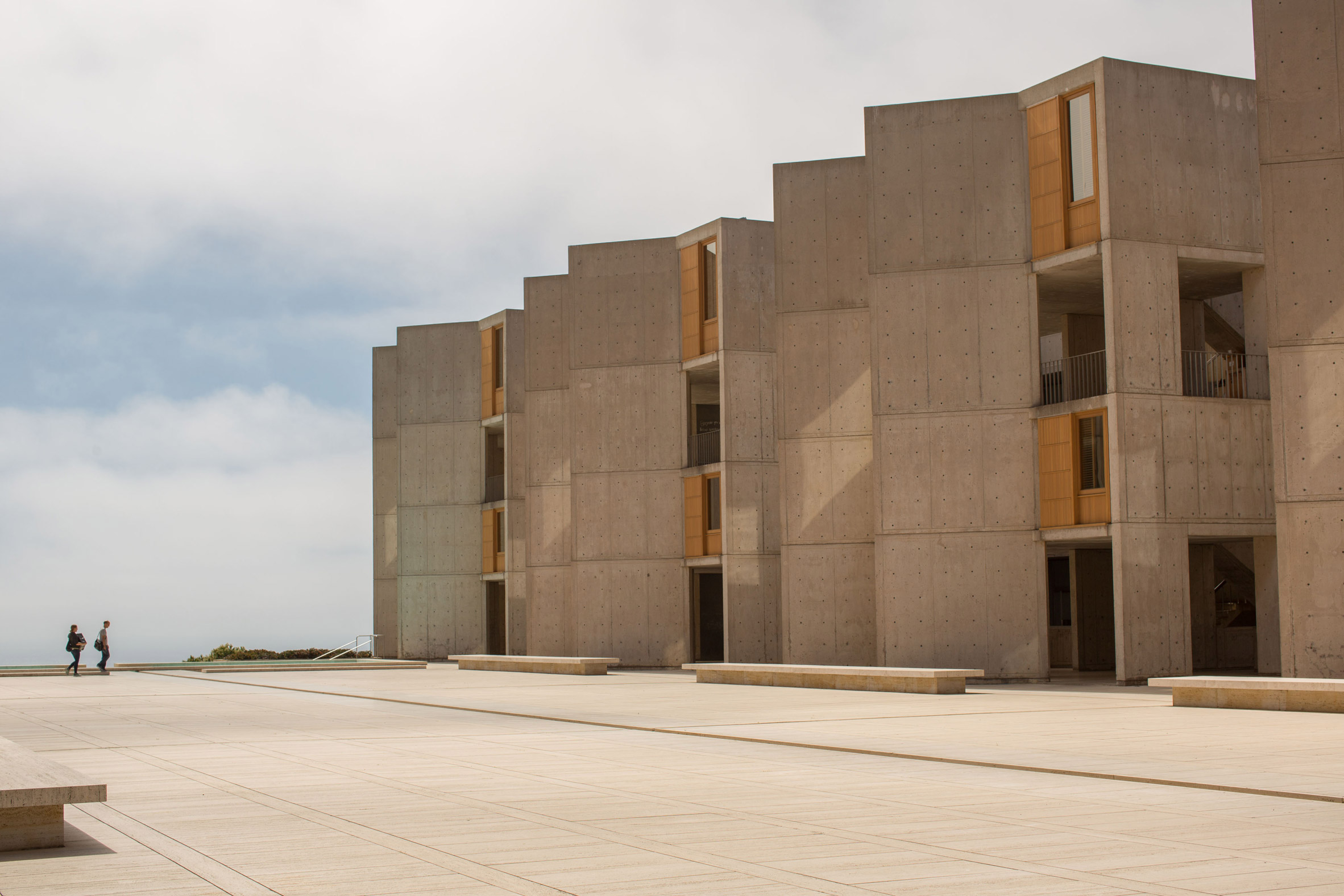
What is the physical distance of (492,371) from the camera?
48.4 meters

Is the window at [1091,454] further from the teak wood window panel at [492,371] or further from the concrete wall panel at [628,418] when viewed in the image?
the teak wood window panel at [492,371]

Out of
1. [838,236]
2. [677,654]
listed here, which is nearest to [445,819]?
[838,236]

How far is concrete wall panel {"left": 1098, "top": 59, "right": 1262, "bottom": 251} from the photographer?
87.6 feet

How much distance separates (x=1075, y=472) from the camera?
89.1 feet

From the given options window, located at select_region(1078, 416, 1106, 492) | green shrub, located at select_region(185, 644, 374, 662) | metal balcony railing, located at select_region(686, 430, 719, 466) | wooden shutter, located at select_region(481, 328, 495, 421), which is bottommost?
green shrub, located at select_region(185, 644, 374, 662)

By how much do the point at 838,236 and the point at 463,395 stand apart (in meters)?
20.5

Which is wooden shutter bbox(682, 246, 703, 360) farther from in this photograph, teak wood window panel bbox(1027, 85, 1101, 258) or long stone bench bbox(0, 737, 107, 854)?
long stone bench bbox(0, 737, 107, 854)

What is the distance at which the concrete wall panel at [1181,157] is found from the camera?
26703 mm

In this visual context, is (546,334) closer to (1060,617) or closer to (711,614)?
(711,614)

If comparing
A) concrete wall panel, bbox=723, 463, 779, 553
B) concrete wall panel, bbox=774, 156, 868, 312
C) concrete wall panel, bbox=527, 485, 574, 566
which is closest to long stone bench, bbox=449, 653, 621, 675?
concrete wall panel, bbox=723, 463, 779, 553

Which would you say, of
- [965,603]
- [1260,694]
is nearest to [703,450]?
[965,603]

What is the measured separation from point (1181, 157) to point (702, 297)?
1394 centimetres

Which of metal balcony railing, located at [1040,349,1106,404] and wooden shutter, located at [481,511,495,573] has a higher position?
metal balcony railing, located at [1040,349,1106,404]

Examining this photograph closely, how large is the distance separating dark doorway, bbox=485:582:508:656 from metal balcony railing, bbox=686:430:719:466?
1403 cm
